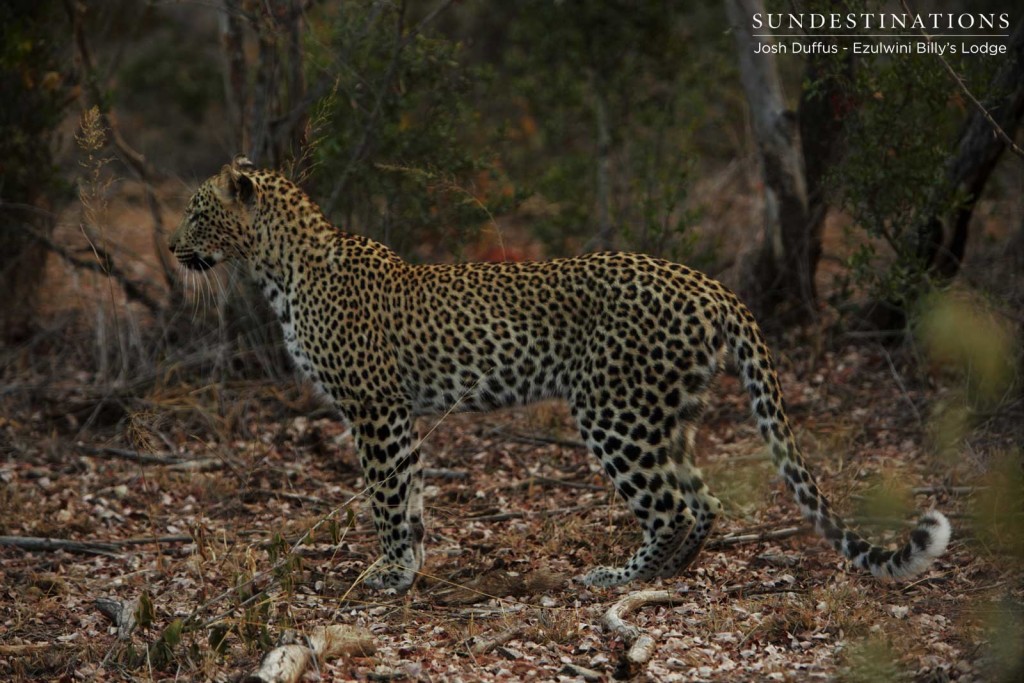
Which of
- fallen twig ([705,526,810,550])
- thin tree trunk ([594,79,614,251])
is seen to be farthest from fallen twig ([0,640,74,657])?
thin tree trunk ([594,79,614,251])

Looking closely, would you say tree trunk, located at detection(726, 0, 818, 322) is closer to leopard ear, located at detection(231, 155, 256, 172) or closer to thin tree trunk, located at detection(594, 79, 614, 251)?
thin tree trunk, located at detection(594, 79, 614, 251)

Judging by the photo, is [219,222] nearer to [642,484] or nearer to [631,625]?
[642,484]

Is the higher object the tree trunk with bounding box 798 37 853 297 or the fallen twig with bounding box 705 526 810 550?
the tree trunk with bounding box 798 37 853 297

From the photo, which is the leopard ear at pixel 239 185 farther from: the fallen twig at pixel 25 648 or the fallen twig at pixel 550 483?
the fallen twig at pixel 25 648

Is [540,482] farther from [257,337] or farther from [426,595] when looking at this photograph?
[257,337]

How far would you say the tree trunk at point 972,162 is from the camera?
29.0 ft

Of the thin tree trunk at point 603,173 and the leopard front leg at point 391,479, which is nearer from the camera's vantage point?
the leopard front leg at point 391,479

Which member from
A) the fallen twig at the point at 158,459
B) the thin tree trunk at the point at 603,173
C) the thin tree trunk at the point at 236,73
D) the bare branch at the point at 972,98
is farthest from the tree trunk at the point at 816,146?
the fallen twig at the point at 158,459

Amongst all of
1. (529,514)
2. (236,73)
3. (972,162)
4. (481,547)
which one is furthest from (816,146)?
(481,547)

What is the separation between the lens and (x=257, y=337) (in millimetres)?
9859

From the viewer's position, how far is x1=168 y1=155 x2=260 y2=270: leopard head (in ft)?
24.1

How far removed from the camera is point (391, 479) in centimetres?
701

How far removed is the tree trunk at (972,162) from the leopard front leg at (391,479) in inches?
167

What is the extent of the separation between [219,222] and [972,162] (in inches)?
211
